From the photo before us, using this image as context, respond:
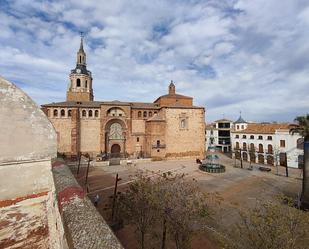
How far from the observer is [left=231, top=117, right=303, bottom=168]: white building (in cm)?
3020

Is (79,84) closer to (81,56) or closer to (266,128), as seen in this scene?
(81,56)

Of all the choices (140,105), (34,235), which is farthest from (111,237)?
(140,105)

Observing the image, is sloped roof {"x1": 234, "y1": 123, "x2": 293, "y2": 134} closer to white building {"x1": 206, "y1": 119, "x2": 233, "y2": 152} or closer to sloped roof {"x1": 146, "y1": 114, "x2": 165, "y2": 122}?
white building {"x1": 206, "y1": 119, "x2": 233, "y2": 152}

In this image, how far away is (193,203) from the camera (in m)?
8.75

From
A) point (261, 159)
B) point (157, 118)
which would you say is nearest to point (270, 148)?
point (261, 159)

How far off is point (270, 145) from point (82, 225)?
1363 inches

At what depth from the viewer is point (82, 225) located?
605 centimetres

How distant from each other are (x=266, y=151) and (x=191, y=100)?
15.7 m

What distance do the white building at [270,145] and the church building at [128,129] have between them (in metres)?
9.18

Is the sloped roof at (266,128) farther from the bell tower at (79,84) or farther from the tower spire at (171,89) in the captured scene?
the bell tower at (79,84)

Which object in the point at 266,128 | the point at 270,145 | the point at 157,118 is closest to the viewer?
the point at 157,118

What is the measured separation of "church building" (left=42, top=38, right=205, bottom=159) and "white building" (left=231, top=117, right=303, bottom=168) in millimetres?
9185

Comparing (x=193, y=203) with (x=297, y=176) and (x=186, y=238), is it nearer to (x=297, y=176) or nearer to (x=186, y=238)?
(x=186, y=238)

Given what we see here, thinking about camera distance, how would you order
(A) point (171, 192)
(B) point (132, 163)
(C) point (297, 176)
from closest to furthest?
(A) point (171, 192) < (C) point (297, 176) < (B) point (132, 163)
